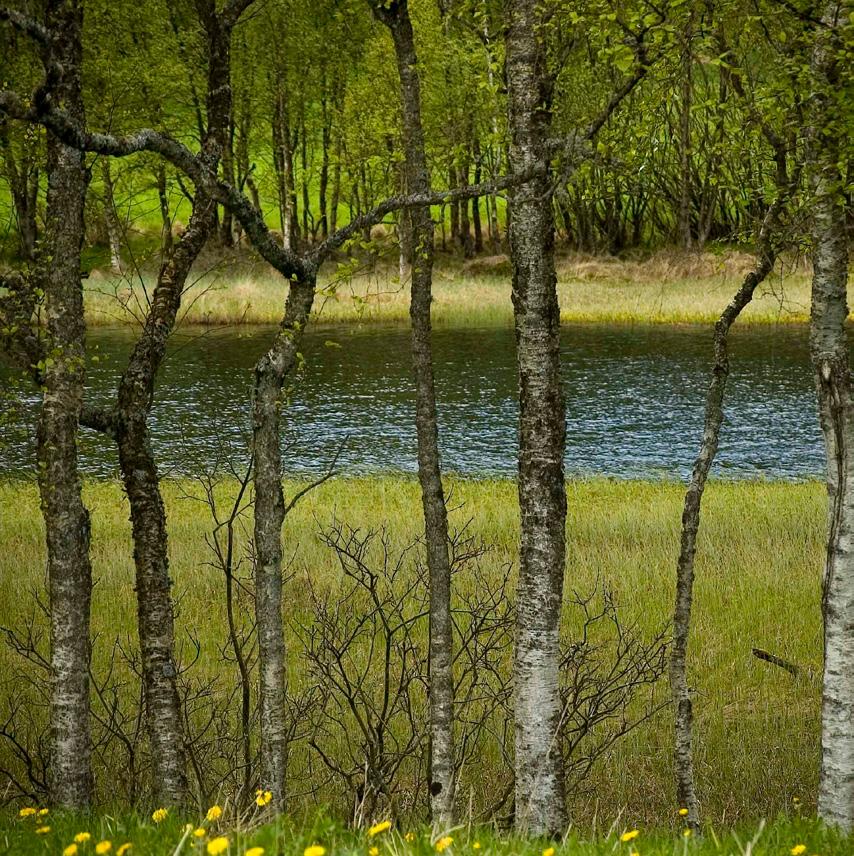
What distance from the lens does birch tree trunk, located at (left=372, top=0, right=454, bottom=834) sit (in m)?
8.07

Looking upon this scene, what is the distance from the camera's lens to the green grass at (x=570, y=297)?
43938 mm

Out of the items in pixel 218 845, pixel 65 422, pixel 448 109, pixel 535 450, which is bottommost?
pixel 218 845

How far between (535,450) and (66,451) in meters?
3.14

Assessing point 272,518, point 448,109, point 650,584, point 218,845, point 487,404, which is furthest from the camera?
point 448,109

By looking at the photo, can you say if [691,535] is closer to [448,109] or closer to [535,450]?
[535,450]

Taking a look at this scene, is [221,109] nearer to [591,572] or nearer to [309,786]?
[309,786]

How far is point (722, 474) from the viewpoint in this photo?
922 inches

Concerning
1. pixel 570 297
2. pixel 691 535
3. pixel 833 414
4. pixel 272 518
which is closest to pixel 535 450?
pixel 272 518

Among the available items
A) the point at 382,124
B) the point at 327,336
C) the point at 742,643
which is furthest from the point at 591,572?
the point at 382,124

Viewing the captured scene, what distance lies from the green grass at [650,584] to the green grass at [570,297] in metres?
21.7

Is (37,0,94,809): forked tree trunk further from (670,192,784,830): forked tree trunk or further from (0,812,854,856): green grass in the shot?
(670,192,784,830): forked tree trunk

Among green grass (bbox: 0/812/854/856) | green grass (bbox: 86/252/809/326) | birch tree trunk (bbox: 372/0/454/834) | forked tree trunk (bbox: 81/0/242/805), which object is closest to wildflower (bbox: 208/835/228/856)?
green grass (bbox: 0/812/854/856)

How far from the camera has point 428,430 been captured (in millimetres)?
8688

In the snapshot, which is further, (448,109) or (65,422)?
(448,109)
